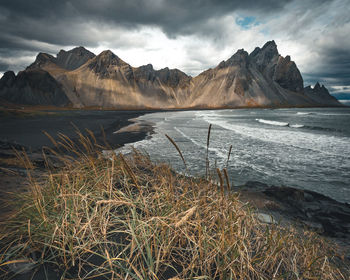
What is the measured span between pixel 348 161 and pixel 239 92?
193 meters

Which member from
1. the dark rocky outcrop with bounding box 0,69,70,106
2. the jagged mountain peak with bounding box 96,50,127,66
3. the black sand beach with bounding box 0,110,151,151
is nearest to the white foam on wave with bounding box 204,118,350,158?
the black sand beach with bounding box 0,110,151,151

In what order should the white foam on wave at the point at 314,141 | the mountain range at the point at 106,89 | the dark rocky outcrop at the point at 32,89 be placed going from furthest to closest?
the mountain range at the point at 106,89
the dark rocky outcrop at the point at 32,89
the white foam on wave at the point at 314,141

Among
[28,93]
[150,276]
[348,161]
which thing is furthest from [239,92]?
[150,276]

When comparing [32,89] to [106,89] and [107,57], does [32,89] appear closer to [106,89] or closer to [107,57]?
[106,89]

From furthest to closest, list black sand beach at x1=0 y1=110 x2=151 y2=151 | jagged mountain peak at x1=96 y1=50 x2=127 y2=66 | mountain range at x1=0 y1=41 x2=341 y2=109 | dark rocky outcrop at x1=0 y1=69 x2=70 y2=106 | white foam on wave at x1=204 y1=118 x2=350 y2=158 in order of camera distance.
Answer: jagged mountain peak at x1=96 y1=50 x2=127 y2=66
mountain range at x1=0 y1=41 x2=341 y2=109
dark rocky outcrop at x1=0 y1=69 x2=70 y2=106
black sand beach at x1=0 y1=110 x2=151 y2=151
white foam on wave at x1=204 y1=118 x2=350 y2=158

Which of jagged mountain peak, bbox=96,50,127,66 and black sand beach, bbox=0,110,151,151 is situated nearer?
black sand beach, bbox=0,110,151,151

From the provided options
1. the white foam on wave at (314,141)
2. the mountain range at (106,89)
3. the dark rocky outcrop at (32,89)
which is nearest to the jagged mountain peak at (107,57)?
the mountain range at (106,89)

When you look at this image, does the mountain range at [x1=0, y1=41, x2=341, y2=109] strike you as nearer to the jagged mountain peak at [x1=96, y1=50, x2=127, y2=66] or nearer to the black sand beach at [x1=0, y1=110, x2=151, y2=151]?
the jagged mountain peak at [x1=96, y1=50, x2=127, y2=66]

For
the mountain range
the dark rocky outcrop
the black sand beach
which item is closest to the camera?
the black sand beach

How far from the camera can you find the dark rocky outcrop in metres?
119

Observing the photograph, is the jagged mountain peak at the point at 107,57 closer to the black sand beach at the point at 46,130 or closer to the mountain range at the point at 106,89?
the mountain range at the point at 106,89

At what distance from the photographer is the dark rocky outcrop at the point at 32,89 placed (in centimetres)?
11893

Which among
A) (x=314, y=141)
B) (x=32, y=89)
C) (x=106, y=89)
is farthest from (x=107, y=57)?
(x=314, y=141)

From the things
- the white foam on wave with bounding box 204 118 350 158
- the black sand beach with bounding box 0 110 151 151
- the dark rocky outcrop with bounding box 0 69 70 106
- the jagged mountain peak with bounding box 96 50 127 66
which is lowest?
the black sand beach with bounding box 0 110 151 151
